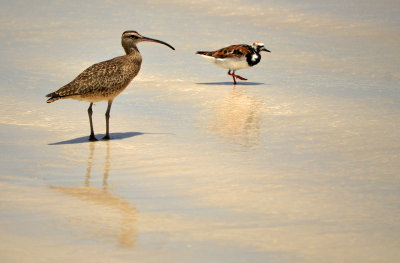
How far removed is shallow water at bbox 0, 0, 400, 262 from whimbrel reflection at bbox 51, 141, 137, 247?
25 mm

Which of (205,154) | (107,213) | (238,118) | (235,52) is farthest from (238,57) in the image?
(107,213)

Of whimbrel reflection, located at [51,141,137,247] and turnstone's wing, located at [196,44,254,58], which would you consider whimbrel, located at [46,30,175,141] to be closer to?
whimbrel reflection, located at [51,141,137,247]

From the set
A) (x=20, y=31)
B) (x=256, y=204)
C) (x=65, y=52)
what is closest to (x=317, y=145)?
(x=256, y=204)

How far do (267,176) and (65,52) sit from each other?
1191cm

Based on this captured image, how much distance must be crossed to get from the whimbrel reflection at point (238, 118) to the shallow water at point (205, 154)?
0.04 m

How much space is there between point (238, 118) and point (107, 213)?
20.7 feet

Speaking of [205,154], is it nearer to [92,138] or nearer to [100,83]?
[92,138]

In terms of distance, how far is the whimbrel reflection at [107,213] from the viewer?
293 inches

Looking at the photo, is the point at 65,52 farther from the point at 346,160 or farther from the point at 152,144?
the point at 346,160

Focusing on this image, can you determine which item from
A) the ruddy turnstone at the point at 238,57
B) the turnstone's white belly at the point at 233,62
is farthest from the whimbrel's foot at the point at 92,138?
the turnstone's white belly at the point at 233,62

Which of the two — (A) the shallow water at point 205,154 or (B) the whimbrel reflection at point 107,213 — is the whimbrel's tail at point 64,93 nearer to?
(A) the shallow water at point 205,154

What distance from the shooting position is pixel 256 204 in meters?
8.48

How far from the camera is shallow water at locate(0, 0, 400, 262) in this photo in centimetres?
731

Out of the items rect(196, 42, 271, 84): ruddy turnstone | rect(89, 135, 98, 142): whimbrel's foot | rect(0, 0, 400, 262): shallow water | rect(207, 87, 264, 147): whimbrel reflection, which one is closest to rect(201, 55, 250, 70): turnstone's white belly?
rect(196, 42, 271, 84): ruddy turnstone
